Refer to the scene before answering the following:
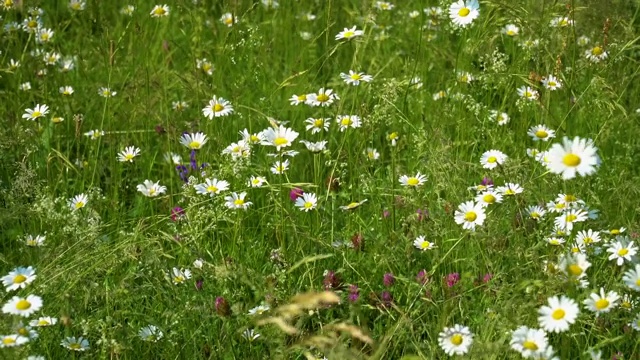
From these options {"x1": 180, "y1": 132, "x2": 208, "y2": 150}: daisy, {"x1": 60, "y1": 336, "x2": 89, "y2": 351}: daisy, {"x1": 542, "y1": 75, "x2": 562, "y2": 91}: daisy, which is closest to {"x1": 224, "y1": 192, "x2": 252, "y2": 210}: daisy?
{"x1": 180, "y1": 132, "x2": 208, "y2": 150}: daisy

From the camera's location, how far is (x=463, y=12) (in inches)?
115

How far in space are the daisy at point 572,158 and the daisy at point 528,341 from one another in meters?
0.31

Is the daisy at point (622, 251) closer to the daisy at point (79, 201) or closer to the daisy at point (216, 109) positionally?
the daisy at point (216, 109)

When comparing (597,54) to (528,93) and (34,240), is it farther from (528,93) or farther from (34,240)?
(34,240)

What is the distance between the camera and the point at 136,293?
7.59 feet

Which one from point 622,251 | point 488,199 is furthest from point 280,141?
point 622,251

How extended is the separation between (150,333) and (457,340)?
723mm

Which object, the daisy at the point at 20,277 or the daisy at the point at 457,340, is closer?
the daisy at the point at 457,340

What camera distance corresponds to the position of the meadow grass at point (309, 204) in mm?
2031

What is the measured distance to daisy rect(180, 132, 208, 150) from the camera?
278cm

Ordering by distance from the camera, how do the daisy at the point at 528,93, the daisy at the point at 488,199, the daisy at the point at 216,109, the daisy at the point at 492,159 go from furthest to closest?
1. the daisy at the point at 528,93
2. the daisy at the point at 216,109
3. the daisy at the point at 492,159
4. the daisy at the point at 488,199

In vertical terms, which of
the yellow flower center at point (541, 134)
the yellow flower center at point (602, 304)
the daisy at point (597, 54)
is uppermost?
the daisy at point (597, 54)

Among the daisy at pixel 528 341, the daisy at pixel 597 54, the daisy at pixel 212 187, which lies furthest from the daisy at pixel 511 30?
the daisy at pixel 528 341

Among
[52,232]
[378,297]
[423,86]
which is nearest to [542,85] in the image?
[423,86]
